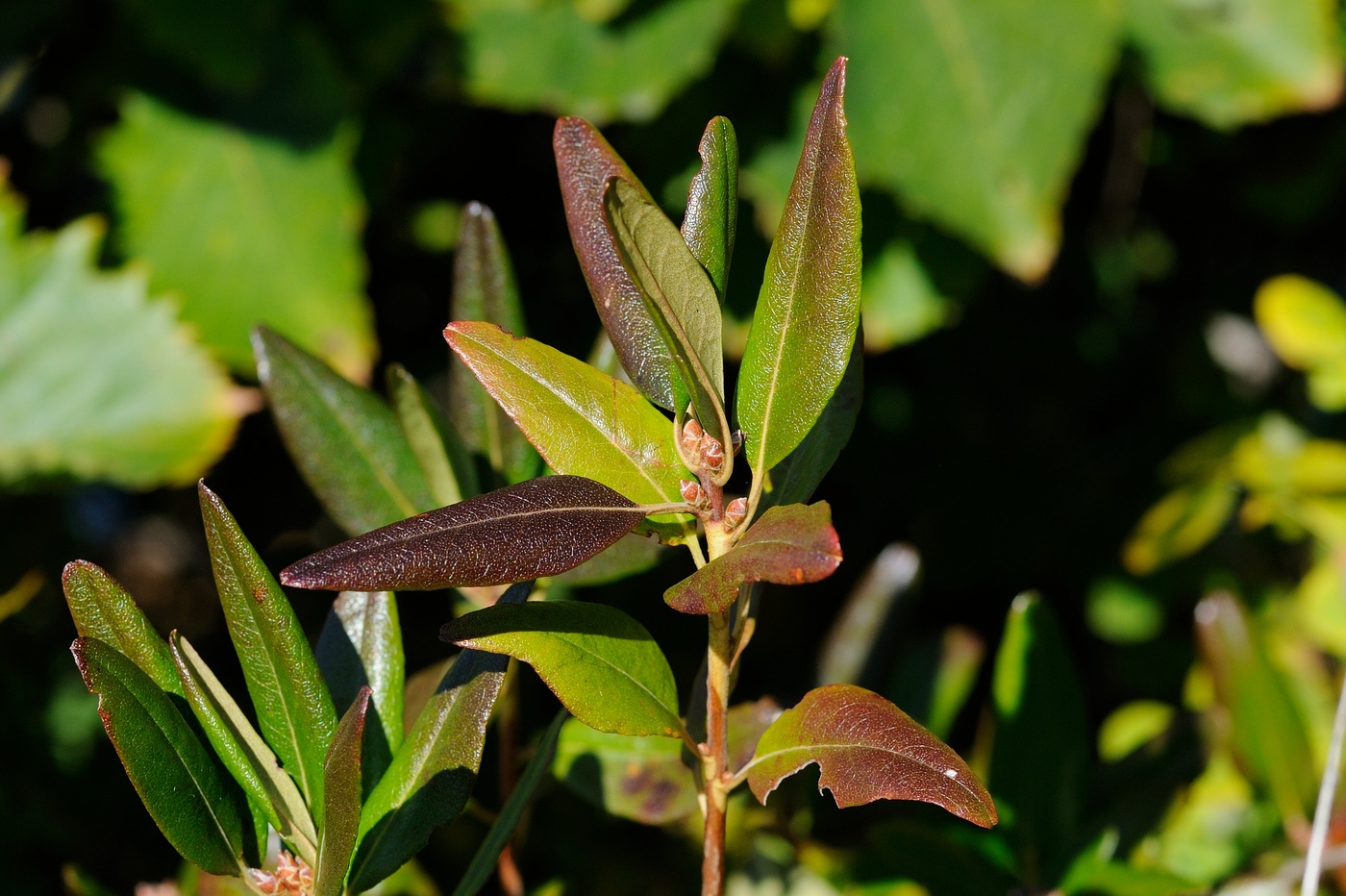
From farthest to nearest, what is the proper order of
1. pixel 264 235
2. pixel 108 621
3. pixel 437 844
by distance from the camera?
pixel 264 235 < pixel 437 844 < pixel 108 621

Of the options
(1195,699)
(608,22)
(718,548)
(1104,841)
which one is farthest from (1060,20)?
(718,548)

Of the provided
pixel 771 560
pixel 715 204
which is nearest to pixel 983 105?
pixel 715 204

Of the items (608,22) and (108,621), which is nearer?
(108,621)

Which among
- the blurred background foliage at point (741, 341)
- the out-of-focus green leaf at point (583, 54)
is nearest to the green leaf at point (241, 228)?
the blurred background foliage at point (741, 341)

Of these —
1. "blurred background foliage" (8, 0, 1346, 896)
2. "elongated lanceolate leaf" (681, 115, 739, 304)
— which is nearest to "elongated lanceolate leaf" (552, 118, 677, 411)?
"elongated lanceolate leaf" (681, 115, 739, 304)

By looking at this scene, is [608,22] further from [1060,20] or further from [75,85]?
[75,85]

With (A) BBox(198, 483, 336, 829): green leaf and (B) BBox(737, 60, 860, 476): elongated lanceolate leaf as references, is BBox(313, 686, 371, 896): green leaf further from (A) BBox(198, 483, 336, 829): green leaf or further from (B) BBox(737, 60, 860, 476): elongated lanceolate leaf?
(B) BBox(737, 60, 860, 476): elongated lanceolate leaf

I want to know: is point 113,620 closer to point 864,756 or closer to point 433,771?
point 433,771
